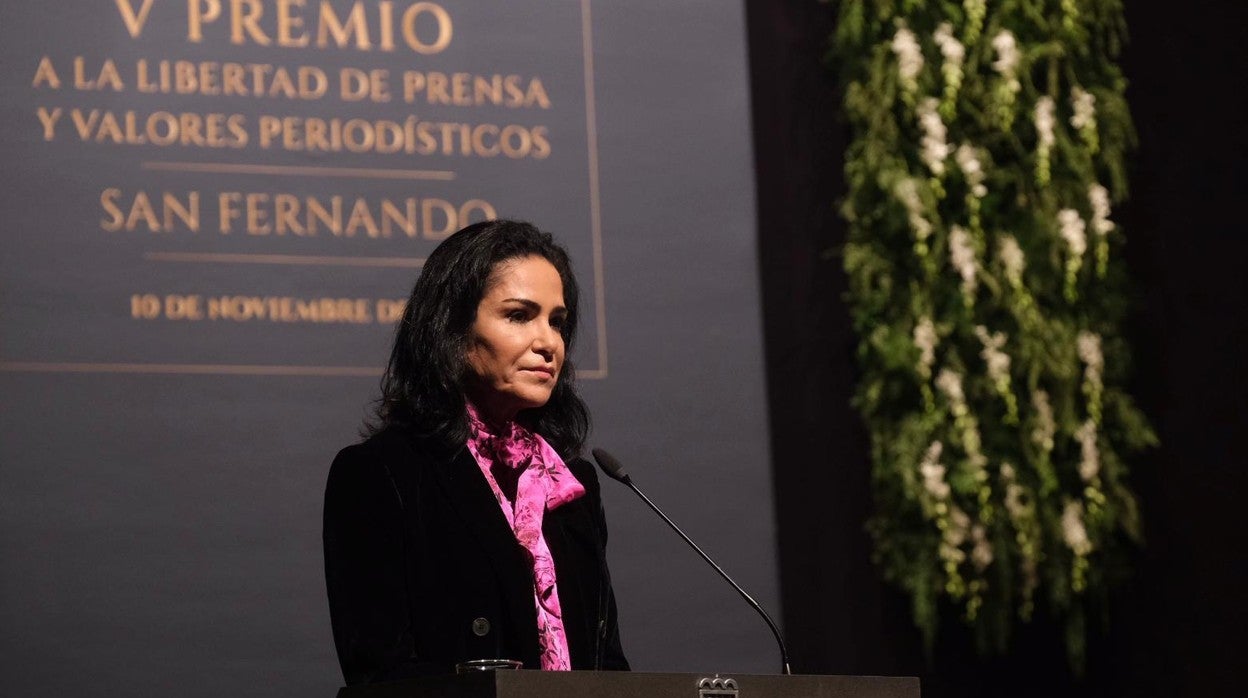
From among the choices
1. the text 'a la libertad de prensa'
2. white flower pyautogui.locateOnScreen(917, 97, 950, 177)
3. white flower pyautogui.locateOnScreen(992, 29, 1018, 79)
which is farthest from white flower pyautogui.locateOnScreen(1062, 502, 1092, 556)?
the text 'a la libertad de prensa'

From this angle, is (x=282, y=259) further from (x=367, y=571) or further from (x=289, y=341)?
(x=367, y=571)

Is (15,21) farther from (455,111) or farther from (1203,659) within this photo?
(1203,659)

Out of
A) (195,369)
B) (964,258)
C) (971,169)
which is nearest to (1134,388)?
(964,258)

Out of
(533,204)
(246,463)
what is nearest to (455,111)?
(533,204)

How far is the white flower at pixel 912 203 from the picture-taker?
13.6 ft

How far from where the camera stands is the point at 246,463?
12.5ft

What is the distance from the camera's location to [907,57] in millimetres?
4207

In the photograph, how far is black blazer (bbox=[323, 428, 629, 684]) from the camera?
226 centimetres

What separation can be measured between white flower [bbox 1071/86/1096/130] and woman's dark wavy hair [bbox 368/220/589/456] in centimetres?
204

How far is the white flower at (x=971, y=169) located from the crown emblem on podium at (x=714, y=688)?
2529mm

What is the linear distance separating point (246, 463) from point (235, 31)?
93cm

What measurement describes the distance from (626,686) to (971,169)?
262 centimetres

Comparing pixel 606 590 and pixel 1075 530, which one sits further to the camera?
pixel 1075 530

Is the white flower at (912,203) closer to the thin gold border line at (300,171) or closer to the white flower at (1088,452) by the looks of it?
the white flower at (1088,452)
